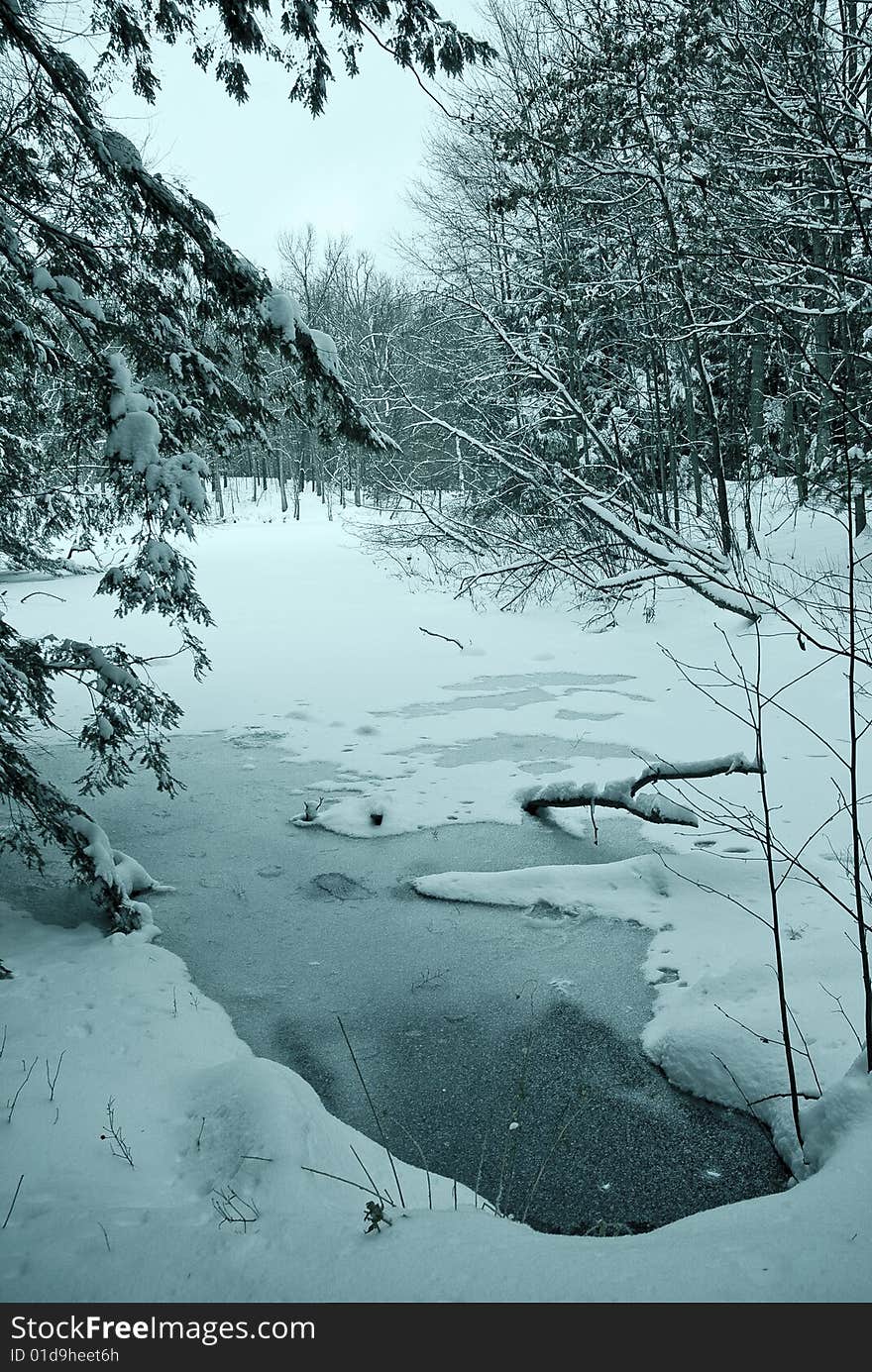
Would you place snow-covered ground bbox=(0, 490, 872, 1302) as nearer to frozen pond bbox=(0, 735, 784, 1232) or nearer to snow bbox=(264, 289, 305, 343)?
frozen pond bbox=(0, 735, 784, 1232)

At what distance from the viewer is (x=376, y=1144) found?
321 centimetres

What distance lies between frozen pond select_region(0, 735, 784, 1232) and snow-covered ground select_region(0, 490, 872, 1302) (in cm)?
18

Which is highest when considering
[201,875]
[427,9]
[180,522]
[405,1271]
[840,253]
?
[840,253]

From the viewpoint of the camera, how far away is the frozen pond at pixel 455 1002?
3162mm

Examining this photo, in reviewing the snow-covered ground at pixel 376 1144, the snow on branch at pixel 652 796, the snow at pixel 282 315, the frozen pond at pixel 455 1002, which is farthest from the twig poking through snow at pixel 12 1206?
the snow on branch at pixel 652 796

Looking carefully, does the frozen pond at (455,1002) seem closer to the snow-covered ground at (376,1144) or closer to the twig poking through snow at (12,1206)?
the snow-covered ground at (376,1144)

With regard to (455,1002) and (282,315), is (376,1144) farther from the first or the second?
(282,315)

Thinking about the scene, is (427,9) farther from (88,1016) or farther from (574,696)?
(574,696)

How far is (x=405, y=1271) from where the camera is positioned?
203 centimetres

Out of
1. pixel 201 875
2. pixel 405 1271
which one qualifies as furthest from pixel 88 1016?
pixel 405 1271

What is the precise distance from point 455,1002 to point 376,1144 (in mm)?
1157

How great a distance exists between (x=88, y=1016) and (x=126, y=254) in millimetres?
4406

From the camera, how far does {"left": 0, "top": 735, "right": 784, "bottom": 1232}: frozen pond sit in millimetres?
3162

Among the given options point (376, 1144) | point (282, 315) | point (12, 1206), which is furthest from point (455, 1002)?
point (282, 315)
